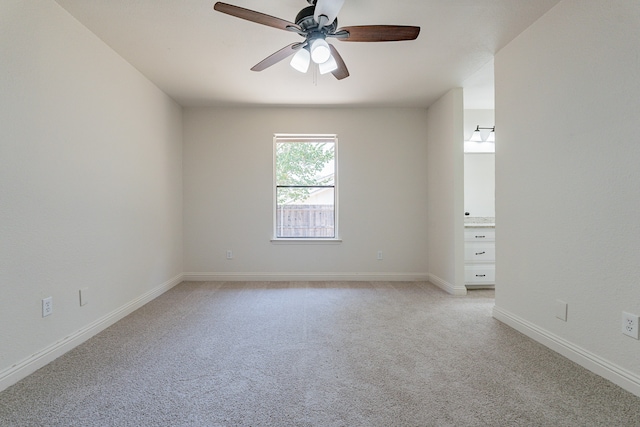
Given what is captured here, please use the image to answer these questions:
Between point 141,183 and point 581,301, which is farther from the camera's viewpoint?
point 141,183

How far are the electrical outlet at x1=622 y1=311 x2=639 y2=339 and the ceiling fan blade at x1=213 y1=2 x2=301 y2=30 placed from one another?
2.56m

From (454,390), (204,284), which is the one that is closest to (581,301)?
(454,390)

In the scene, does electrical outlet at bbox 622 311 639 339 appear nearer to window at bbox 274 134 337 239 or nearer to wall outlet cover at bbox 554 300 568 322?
wall outlet cover at bbox 554 300 568 322

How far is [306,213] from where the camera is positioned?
14.8 ft

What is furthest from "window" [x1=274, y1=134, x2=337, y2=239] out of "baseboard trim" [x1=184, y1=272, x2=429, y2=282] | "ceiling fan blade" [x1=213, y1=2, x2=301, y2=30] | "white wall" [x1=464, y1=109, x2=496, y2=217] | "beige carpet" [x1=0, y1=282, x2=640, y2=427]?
"ceiling fan blade" [x1=213, y1=2, x2=301, y2=30]

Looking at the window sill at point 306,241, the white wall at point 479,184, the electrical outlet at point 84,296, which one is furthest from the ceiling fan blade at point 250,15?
the white wall at point 479,184

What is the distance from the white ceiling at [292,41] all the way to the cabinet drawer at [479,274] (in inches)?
86.8

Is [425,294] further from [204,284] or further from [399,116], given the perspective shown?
[204,284]

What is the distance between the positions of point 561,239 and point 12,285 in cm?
350

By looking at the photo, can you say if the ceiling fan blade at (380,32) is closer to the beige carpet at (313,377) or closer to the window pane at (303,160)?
the beige carpet at (313,377)

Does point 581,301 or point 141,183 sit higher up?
point 141,183

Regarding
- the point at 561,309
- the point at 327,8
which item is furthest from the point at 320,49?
the point at 561,309

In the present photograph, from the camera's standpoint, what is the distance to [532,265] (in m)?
2.42

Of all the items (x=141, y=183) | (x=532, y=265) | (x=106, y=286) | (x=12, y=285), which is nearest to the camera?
(x=12, y=285)
